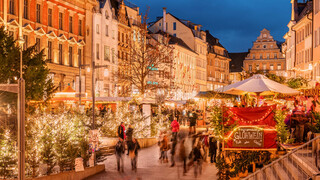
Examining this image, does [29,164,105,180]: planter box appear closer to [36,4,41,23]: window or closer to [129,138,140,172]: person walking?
[129,138,140,172]: person walking

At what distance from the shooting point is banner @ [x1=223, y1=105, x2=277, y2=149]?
12781mm

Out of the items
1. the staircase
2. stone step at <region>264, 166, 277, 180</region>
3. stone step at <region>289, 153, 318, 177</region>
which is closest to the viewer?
the staircase

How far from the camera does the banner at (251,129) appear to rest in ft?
41.9

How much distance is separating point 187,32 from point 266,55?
76.6ft

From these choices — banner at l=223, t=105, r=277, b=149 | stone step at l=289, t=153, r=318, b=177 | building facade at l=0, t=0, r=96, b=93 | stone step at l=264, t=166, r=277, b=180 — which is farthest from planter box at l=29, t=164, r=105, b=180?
building facade at l=0, t=0, r=96, b=93

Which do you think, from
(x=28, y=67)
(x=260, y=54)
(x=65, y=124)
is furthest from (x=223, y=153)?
(x=260, y=54)

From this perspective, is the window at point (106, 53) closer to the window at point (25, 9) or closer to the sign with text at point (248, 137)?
the window at point (25, 9)

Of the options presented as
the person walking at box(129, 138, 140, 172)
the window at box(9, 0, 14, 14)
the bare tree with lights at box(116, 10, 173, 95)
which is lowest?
the person walking at box(129, 138, 140, 172)

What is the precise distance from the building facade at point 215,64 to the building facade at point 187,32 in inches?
245

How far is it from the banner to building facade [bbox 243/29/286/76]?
91.5 metres

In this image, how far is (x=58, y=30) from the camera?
46.2 m

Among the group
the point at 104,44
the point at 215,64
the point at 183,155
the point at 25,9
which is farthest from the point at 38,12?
the point at 215,64

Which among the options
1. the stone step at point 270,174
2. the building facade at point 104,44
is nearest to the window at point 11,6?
the building facade at point 104,44

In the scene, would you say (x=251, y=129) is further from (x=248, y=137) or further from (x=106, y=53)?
(x=106, y=53)
